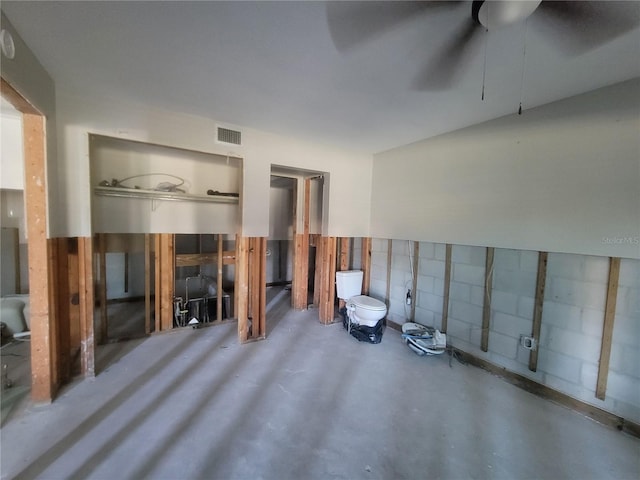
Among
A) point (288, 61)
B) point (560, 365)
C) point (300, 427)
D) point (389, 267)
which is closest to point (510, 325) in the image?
point (560, 365)

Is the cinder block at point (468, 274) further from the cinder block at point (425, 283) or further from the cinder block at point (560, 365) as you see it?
the cinder block at point (560, 365)

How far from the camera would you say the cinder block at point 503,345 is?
2.38 metres

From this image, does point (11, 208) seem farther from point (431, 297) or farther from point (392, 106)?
point (431, 297)

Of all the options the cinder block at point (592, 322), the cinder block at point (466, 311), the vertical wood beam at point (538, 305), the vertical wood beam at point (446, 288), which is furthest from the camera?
the vertical wood beam at point (446, 288)

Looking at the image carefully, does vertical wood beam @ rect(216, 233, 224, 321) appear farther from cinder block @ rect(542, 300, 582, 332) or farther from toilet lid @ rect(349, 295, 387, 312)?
cinder block @ rect(542, 300, 582, 332)

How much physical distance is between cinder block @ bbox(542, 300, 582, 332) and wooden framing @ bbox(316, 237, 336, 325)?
226 cm

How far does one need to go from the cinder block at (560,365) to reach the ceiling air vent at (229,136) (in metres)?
3.40

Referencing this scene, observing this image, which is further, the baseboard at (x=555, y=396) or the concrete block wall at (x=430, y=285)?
the concrete block wall at (x=430, y=285)

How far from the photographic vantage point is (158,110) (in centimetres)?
235

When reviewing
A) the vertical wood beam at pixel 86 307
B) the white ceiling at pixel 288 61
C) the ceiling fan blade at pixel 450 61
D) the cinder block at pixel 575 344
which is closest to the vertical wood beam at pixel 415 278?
the cinder block at pixel 575 344

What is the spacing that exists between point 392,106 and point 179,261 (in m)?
3.01

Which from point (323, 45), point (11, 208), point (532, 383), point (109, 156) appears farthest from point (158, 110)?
point (532, 383)

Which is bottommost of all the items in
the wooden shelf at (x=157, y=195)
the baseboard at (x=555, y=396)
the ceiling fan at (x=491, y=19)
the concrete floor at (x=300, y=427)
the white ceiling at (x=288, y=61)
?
the concrete floor at (x=300, y=427)

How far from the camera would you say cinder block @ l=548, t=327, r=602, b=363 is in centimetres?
196
